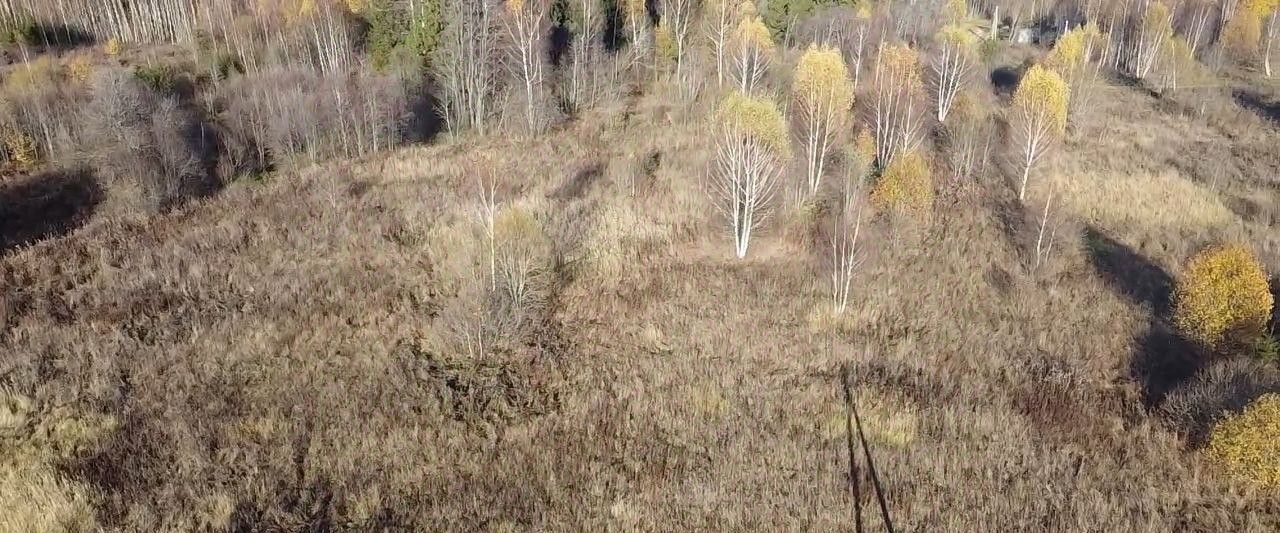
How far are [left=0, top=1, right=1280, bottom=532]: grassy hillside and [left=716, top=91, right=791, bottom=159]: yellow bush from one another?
1.88 meters

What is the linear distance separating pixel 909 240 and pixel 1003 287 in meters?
3.57

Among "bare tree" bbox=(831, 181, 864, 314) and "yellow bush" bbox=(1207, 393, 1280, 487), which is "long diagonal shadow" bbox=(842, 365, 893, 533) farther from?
"yellow bush" bbox=(1207, 393, 1280, 487)

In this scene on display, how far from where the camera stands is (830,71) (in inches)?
985

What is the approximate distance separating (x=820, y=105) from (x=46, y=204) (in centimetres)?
3392

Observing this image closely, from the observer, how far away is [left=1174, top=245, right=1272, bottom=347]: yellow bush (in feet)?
47.0

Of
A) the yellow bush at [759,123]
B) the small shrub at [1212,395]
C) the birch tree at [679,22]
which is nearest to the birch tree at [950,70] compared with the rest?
the birch tree at [679,22]

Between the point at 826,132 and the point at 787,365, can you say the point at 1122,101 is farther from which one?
the point at 787,365

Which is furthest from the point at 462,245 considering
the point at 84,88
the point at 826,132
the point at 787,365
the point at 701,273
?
the point at 84,88

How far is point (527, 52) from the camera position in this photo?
3525 cm

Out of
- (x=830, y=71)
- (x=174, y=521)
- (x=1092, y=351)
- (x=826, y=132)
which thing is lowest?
(x=1092, y=351)

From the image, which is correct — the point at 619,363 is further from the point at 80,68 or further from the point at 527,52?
the point at 80,68

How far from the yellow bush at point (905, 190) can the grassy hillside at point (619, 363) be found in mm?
732

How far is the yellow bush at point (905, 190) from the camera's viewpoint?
22.6m

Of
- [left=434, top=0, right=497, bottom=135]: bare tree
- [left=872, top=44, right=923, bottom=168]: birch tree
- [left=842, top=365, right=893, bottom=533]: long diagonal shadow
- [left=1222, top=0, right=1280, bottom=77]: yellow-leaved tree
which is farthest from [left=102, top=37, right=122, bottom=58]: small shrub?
[left=1222, top=0, right=1280, bottom=77]: yellow-leaved tree
